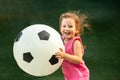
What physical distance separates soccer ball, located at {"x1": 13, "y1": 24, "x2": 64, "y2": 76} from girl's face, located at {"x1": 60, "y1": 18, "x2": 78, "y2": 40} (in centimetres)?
11

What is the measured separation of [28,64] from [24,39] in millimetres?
209

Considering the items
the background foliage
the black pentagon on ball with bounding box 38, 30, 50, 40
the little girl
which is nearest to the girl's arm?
the little girl

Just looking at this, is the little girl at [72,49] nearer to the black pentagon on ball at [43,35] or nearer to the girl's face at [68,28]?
the girl's face at [68,28]

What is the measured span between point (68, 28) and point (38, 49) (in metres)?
0.35

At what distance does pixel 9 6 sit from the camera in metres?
9.58

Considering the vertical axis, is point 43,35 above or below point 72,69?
above

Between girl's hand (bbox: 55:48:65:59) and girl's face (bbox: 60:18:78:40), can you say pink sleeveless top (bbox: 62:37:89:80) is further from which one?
girl's hand (bbox: 55:48:65:59)

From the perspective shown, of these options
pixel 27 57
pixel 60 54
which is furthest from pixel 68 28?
pixel 27 57

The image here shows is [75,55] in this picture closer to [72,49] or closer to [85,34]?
[72,49]

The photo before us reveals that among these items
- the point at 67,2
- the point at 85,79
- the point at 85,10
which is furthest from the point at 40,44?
the point at 67,2

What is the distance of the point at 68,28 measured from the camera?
350cm

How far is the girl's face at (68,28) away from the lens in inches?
138

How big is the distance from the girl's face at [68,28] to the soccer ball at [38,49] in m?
0.11

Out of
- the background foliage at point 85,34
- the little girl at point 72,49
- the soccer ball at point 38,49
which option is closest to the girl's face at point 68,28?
the little girl at point 72,49
